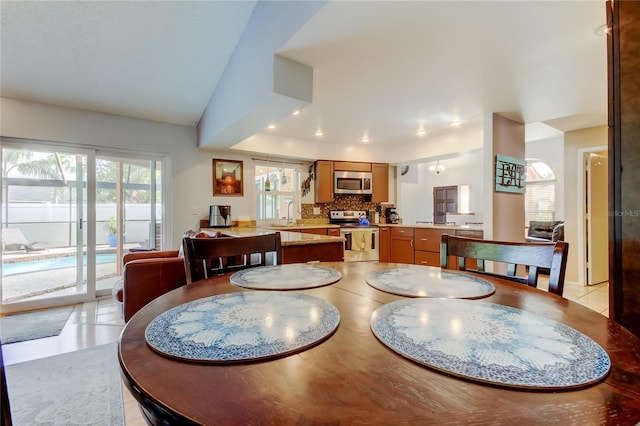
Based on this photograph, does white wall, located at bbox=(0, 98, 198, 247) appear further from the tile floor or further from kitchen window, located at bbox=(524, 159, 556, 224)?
kitchen window, located at bbox=(524, 159, 556, 224)

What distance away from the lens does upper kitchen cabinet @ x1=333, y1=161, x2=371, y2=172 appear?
209 inches

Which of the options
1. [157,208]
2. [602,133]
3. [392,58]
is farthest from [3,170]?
[602,133]

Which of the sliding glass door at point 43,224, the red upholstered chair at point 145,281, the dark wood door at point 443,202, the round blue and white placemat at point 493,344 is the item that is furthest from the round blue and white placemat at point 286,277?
the dark wood door at point 443,202

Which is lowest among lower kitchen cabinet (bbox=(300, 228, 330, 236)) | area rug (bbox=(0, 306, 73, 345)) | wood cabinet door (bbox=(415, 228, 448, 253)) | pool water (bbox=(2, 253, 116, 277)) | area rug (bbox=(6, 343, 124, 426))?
area rug (bbox=(6, 343, 124, 426))

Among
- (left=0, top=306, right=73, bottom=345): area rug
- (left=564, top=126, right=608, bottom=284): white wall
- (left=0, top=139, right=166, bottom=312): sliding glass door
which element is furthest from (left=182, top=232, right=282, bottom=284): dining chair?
(left=564, top=126, right=608, bottom=284): white wall

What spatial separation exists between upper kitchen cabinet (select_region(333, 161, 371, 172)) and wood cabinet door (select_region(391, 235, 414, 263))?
1.38 meters

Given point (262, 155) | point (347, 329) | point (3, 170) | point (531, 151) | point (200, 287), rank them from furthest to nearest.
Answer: point (531, 151) < point (262, 155) < point (3, 170) < point (200, 287) < point (347, 329)

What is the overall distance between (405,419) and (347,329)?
0.32 metres

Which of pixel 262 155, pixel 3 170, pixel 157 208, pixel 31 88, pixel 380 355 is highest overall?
pixel 31 88

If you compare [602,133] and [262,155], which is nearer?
[602,133]

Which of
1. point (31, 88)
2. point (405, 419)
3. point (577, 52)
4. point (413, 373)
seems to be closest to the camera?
point (405, 419)

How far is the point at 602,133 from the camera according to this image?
3990 mm

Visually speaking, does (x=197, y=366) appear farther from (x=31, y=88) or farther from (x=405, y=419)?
(x=31, y=88)

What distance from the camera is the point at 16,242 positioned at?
3.25m
